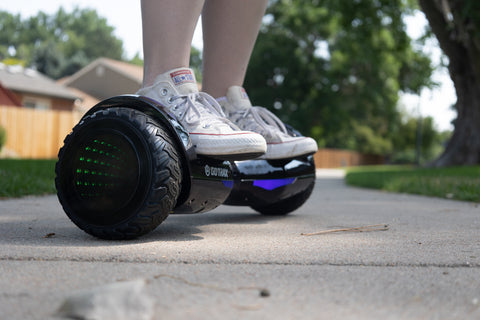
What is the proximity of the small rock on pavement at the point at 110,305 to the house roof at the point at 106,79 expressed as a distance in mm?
31225

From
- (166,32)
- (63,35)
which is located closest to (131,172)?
(166,32)

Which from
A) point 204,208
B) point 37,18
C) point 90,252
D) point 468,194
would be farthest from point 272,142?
point 37,18

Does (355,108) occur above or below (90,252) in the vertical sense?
above

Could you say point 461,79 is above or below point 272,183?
above

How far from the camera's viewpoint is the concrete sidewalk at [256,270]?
37.8 inches

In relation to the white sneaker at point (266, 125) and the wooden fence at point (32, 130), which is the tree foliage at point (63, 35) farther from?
the white sneaker at point (266, 125)

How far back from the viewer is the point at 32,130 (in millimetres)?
17109

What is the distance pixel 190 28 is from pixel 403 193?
4.13 m

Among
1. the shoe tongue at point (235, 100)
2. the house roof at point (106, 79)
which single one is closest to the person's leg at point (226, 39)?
the shoe tongue at point (235, 100)

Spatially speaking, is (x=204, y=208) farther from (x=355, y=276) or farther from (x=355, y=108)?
(x=355, y=108)

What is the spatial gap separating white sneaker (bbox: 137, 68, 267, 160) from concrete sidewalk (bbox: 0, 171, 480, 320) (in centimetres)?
32

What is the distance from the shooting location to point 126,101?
1.85 meters

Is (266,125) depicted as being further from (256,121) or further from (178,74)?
(178,74)

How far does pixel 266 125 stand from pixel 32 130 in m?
16.3
